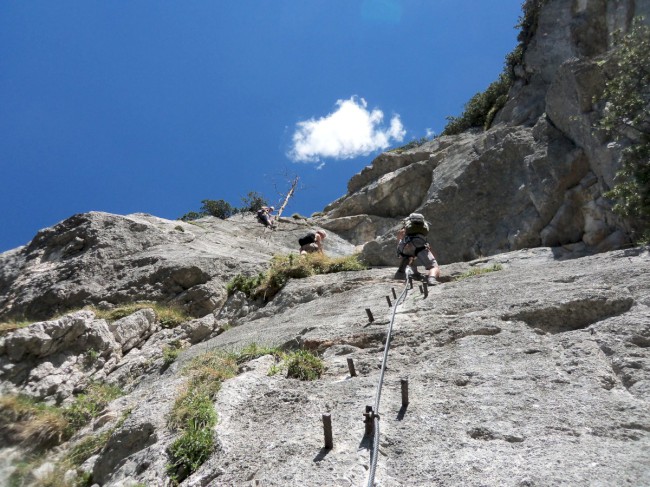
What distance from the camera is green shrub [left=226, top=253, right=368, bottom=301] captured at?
12906mm

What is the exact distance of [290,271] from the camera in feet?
42.5

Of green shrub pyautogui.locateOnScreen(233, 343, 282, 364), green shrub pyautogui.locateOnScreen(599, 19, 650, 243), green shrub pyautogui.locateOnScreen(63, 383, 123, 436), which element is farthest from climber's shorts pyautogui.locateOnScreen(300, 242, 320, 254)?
green shrub pyautogui.locateOnScreen(233, 343, 282, 364)

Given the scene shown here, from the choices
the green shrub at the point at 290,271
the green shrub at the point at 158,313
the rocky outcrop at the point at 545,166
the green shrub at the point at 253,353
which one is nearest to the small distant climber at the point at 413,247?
the green shrub at the point at 290,271

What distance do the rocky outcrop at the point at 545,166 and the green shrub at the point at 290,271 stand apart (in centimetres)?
362

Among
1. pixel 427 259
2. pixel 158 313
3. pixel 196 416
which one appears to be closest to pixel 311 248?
pixel 158 313

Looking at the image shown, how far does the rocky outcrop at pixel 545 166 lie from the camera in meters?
13.2

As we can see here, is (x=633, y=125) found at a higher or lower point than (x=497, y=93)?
lower

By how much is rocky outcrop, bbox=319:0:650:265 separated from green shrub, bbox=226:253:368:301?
3.62m

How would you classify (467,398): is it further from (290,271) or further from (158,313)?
(158,313)

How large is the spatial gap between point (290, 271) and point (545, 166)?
27.0 feet

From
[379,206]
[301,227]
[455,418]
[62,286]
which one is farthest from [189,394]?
[379,206]

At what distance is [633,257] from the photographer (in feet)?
25.4

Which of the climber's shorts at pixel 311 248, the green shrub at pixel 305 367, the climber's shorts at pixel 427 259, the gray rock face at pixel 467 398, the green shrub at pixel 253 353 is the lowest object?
the gray rock face at pixel 467 398

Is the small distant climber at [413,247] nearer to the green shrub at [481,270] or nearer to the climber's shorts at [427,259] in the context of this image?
the climber's shorts at [427,259]
